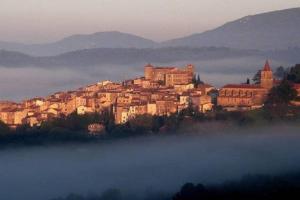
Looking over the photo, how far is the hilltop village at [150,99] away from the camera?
2534 centimetres

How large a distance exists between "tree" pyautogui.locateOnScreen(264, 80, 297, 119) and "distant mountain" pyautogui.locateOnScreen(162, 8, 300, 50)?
53187 mm

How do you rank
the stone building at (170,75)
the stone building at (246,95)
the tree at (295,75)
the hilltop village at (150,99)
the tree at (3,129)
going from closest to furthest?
the stone building at (246,95)
the hilltop village at (150,99)
the tree at (3,129)
the tree at (295,75)
the stone building at (170,75)

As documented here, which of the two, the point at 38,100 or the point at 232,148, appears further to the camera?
the point at 38,100

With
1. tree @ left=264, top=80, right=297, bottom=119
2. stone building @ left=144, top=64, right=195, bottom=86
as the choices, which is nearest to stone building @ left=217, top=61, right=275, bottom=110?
tree @ left=264, top=80, right=297, bottom=119

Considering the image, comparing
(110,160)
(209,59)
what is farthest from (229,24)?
(110,160)

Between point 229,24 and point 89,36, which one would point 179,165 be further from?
point 89,36

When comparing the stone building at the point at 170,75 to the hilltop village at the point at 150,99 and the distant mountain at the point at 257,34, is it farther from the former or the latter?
the distant mountain at the point at 257,34

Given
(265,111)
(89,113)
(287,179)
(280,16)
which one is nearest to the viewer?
(287,179)

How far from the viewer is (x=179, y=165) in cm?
2034

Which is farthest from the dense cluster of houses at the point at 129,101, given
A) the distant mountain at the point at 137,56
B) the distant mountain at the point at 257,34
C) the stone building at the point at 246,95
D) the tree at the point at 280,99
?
the distant mountain at the point at 257,34

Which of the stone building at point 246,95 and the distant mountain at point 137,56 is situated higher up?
the distant mountain at point 137,56

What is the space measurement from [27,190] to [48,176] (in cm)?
149

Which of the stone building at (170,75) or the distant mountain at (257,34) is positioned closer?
the stone building at (170,75)

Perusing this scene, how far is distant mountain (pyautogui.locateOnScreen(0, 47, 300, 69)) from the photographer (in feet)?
213
